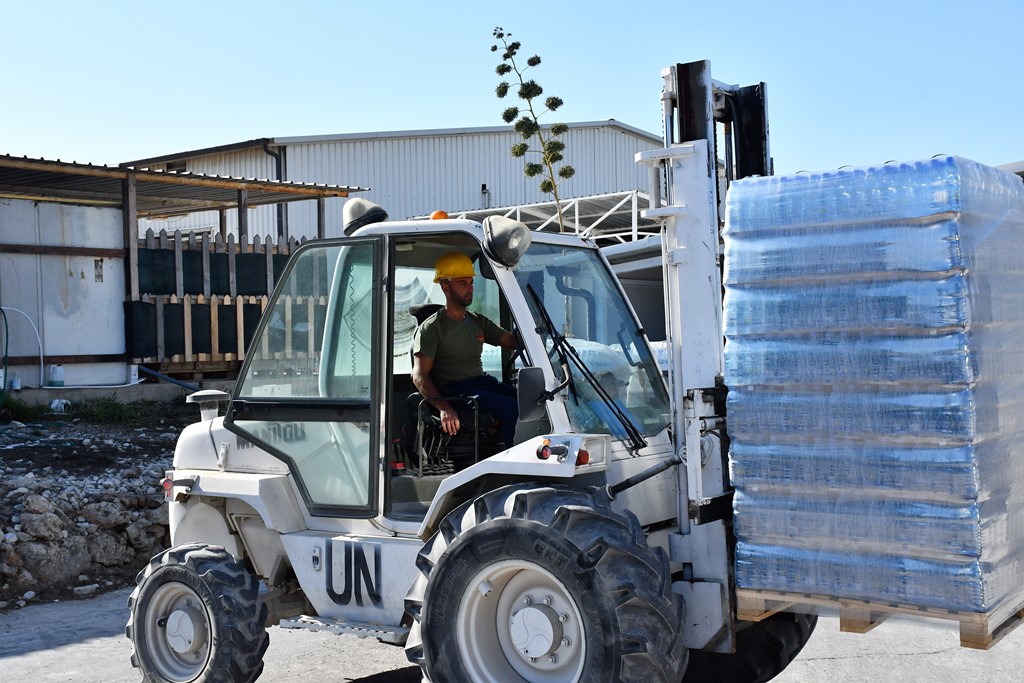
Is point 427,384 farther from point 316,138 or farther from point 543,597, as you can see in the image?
point 316,138

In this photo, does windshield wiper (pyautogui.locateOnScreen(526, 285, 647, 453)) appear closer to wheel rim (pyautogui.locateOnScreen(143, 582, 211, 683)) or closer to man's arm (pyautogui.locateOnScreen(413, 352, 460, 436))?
man's arm (pyautogui.locateOnScreen(413, 352, 460, 436))

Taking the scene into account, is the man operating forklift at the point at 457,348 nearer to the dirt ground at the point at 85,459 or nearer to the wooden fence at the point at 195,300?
the dirt ground at the point at 85,459

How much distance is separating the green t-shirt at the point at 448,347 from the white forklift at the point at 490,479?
0.17m

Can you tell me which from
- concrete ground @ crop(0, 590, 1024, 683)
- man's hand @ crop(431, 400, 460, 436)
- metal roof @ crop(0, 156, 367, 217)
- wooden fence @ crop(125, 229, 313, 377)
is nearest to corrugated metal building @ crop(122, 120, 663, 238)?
metal roof @ crop(0, 156, 367, 217)

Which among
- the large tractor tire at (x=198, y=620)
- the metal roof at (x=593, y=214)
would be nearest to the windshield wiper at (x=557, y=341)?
the large tractor tire at (x=198, y=620)

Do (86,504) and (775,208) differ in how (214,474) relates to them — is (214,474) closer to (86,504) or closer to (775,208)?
(775,208)

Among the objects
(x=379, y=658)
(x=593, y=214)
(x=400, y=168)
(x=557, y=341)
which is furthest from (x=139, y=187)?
(x=557, y=341)

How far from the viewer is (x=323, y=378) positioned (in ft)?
19.2

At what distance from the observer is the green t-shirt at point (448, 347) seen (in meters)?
5.60

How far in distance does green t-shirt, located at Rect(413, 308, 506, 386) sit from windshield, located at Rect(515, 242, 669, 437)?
57 cm

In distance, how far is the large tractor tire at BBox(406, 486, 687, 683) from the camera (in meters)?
4.29

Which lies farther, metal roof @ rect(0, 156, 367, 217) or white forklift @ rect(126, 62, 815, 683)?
metal roof @ rect(0, 156, 367, 217)

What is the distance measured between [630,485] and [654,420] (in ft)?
2.29

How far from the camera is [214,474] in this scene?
20.0 ft
